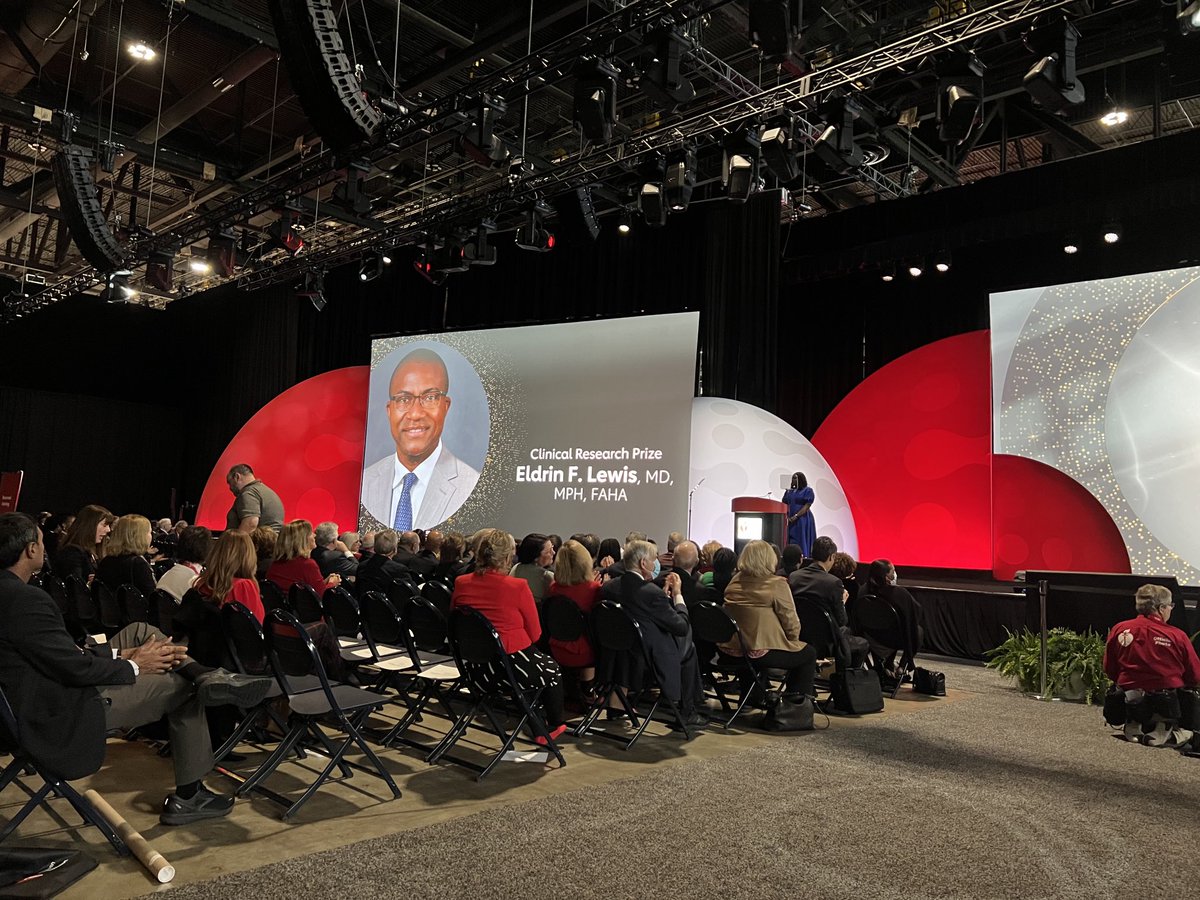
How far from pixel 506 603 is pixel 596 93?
13.4 ft

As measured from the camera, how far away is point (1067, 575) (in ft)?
21.5

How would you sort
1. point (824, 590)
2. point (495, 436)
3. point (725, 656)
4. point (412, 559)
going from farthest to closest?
point (495, 436) < point (412, 559) < point (824, 590) < point (725, 656)

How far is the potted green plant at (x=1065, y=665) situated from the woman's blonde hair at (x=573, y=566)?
4084 mm

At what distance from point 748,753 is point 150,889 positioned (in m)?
2.93

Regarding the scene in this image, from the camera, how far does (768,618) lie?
5238 mm

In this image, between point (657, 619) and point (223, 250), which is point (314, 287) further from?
point (657, 619)

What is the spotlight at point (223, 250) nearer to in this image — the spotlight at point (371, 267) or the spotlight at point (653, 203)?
the spotlight at point (371, 267)

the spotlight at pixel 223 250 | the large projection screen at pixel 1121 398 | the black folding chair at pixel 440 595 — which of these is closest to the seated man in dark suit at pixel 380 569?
the black folding chair at pixel 440 595

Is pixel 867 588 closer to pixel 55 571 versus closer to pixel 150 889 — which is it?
pixel 150 889

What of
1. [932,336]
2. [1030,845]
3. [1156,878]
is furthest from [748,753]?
[932,336]

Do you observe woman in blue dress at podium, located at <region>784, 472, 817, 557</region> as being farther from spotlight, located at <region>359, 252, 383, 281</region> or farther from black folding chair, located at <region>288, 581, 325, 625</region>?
black folding chair, located at <region>288, 581, 325, 625</region>

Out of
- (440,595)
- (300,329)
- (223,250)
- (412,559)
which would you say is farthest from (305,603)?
(300,329)

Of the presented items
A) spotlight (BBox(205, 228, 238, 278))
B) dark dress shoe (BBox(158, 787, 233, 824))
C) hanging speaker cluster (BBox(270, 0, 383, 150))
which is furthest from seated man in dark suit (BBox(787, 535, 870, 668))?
spotlight (BBox(205, 228, 238, 278))

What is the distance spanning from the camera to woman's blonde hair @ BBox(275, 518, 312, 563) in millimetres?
5395
